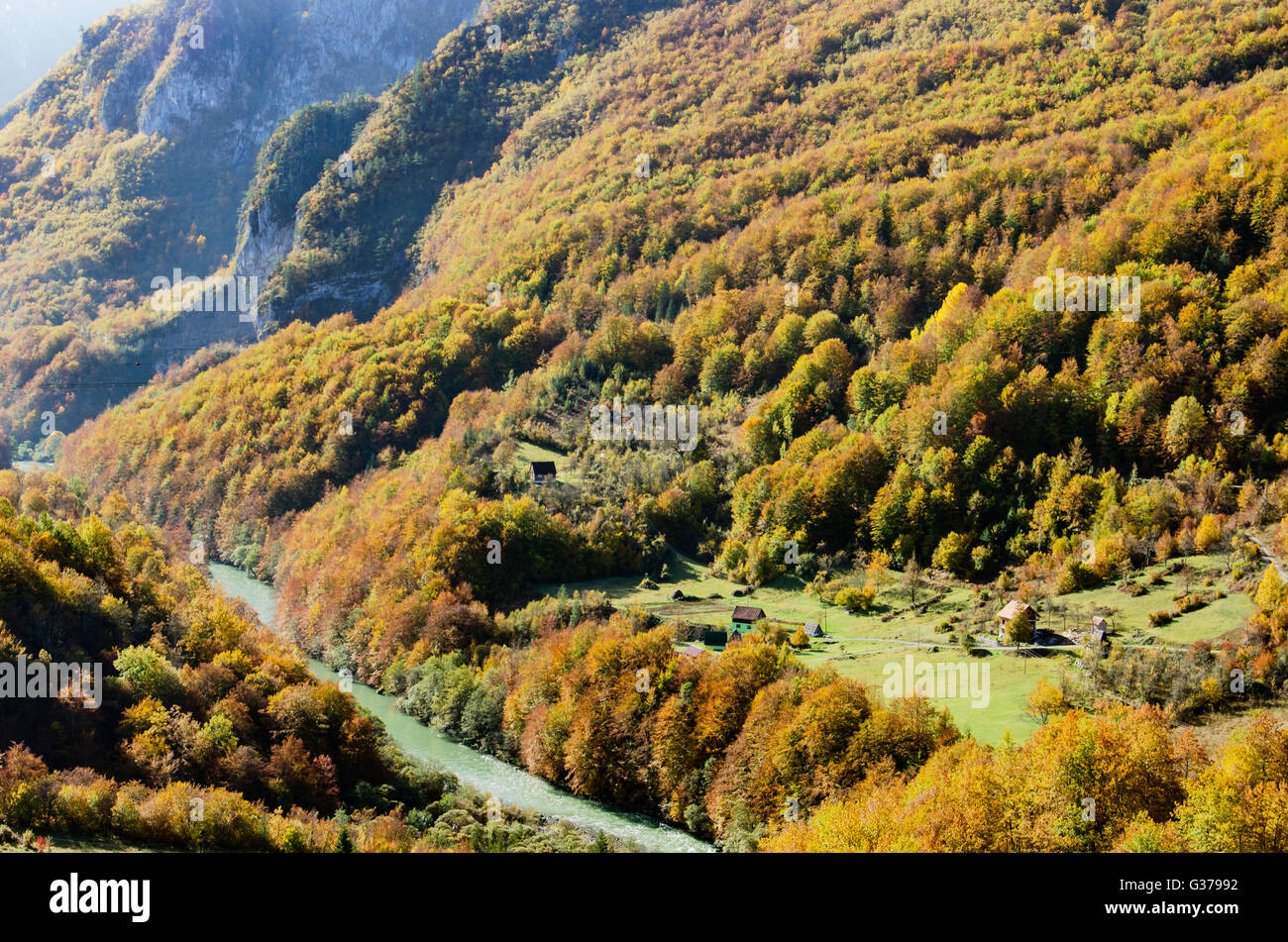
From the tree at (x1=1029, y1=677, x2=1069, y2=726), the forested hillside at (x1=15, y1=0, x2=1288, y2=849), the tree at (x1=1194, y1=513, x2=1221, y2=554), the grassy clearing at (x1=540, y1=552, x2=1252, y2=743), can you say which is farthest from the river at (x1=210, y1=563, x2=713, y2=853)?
the tree at (x1=1194, y1=513, x2=1221, y2=554)

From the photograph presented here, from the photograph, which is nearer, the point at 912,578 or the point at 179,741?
the point at 179,741

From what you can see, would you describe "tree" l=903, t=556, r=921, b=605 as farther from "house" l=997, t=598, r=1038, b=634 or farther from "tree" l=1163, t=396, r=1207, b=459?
"tree" l=1163, t=396, r=1207, b=459

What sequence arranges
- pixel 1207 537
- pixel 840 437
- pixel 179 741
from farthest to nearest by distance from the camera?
pixel 840 437 < pixel 1207 537 < pixel 179 741

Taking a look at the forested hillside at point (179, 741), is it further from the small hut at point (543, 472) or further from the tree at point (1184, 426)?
the tree at point (1184, 426)

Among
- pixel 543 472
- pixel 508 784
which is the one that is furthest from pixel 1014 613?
pixel 543 472

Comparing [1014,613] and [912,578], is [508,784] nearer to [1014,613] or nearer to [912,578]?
[1014,613]

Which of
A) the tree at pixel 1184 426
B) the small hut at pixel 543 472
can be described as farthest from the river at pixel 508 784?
the tree at pixel 1184 426
